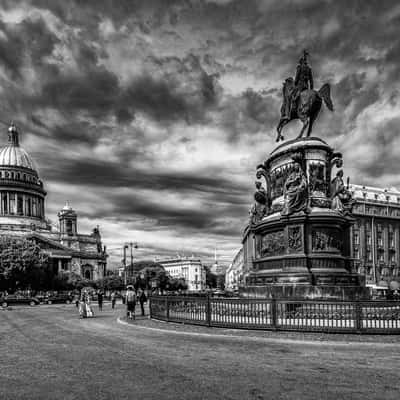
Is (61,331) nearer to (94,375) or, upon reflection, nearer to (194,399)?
(94,375)

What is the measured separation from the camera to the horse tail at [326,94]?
1105 inches

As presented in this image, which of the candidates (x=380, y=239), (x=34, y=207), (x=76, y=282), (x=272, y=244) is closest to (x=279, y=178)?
(x=272, y=244)

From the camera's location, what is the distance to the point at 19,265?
76.9 m

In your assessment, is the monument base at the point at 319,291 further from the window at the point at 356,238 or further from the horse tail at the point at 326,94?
the window at the point at 356,238

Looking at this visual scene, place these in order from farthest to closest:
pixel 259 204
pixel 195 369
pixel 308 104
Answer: pixel 259 204 → pixel 308 104 → pixel 195 369

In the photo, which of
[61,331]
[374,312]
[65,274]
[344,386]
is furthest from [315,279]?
[65,274]

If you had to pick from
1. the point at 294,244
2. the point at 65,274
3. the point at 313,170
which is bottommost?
the point at 65,274

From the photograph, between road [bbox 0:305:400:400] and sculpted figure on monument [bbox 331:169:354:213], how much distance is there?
11.4 m

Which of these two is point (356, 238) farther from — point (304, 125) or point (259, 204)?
point (304, 125)

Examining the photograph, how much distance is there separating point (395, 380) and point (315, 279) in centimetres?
1287

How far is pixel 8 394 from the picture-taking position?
8.01 m

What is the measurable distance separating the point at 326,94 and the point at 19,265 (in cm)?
6553

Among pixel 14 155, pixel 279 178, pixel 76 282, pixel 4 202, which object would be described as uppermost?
pixel 14 155

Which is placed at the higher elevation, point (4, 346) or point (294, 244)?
point (294, 244)
